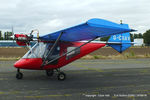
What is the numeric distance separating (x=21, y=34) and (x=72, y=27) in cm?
310

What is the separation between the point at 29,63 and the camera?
7480 mm

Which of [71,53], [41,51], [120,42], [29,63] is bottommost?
[29,63]

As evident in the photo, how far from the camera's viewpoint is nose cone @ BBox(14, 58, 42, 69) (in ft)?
24.3

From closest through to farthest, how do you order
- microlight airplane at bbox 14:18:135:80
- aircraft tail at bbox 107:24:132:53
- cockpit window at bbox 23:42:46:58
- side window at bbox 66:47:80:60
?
microlight airplane at bbox 14:18:135:80 < cockpit window at bbox 23:42:46:58 < side window at bbox 66:47:80:60 < aircraft tail at bbox 107:24:132:53

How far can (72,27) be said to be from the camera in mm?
5961

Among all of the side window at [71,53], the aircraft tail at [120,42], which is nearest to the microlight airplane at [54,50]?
the side window at [71,53]

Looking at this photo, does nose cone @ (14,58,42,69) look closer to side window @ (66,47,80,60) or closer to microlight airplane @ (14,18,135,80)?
microlight airplane @ (14,18,135,80)

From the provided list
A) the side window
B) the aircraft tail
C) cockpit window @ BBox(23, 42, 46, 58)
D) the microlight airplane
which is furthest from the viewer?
the aircraft tail

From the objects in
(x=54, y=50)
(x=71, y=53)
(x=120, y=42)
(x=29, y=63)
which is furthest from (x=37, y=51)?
(x=120, y=42)

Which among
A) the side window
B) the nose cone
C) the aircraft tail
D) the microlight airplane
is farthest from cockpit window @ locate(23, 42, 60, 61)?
the aircraft tail

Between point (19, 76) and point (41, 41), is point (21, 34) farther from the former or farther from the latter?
point (19, 76)

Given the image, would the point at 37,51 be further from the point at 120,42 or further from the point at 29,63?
the point at 120,42

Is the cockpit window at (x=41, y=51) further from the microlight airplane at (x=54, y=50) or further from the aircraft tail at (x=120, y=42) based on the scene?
the aircraft tail at (x=120, y=42)

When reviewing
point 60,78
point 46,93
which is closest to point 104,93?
point 46,93
